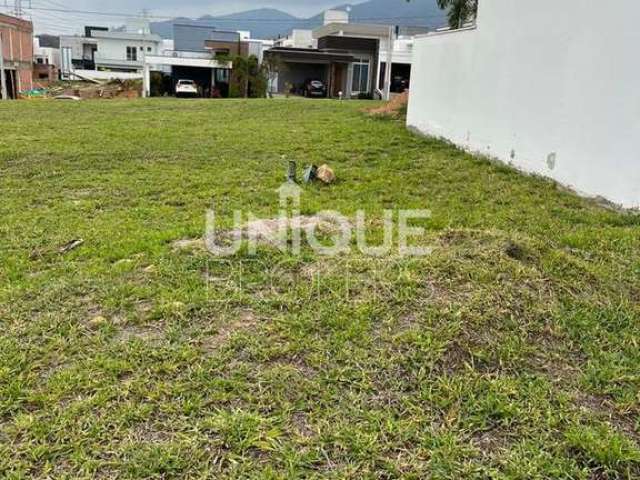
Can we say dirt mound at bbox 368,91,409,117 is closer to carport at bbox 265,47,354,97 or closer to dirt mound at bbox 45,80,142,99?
carport at bbox 265,47,354,97

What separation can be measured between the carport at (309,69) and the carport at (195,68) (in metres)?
4.11

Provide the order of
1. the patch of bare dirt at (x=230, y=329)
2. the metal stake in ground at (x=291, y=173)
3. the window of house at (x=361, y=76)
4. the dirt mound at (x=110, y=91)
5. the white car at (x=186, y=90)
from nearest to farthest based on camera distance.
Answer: the patch of bare dirt at (x=230, y=329) < the metal stake in ground at (x=291, y=173) < the dirt mound at (x=110, y=91) < the window of house at (x=361, y=76) < the white car at (x=186, y=90)

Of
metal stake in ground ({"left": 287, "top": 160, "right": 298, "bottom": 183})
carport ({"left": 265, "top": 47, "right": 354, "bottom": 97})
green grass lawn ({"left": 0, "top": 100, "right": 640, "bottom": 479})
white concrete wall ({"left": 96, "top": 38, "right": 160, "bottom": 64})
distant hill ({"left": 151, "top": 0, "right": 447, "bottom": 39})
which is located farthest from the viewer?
white concrete wall ({"left": 96, "top": 38, "right": 160, "bottom": 64})

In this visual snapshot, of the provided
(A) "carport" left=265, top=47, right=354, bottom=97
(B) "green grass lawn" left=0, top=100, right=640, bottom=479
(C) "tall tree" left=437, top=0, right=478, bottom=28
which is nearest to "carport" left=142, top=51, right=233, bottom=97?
(A) "carport" left=265, top=47, right=354, bottom=97

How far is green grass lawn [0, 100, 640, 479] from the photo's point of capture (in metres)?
1.98

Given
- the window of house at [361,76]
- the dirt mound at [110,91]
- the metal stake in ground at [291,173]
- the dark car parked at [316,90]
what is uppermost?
the window of house at [361,76]

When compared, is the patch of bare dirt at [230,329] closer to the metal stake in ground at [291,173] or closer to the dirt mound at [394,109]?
the metal stake in ground at [291,173]

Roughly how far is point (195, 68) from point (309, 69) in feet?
27.9

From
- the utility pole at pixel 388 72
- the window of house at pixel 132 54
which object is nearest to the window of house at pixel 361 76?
the utility pole at pixel 388 72

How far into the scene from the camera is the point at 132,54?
145ft

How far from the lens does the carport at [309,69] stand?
28.1 metres

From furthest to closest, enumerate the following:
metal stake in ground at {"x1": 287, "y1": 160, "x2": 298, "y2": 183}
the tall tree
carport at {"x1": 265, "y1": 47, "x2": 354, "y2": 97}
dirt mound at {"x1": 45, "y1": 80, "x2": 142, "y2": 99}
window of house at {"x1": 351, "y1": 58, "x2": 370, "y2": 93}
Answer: window of house at {"x1": 351, "y1": 58, "x2": 370, "y2": 93}
carport at {"x1": 265, "y1": 47, "x2": 354, "y2": 97}
dirt mound at {"x1": 45, "y1": 80, "x2": 142, "y2": 99}
the tall tree
metal stake in ground at {"x1": 287, "y1": 160, "x2": 298, "y2": 183}

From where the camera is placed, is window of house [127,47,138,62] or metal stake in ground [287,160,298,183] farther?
window of house [127,47,138,62]

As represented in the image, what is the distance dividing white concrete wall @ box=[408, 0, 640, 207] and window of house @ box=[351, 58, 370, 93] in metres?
20.2
